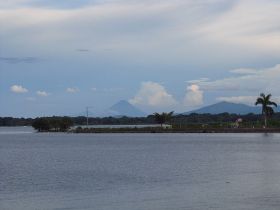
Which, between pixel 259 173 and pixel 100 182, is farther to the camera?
pixel 259 173

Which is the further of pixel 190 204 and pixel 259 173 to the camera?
pixel 259 173

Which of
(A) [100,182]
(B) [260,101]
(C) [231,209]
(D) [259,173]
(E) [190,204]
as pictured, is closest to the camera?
(C) [231,209]

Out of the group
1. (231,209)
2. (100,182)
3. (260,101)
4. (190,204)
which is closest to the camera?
(231,209)

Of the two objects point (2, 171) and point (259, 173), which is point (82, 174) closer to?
point (2, 171)

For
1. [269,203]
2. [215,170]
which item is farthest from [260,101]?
[269,203]

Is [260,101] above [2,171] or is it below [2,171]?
above

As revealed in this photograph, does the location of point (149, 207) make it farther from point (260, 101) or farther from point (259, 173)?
point (260, 101)

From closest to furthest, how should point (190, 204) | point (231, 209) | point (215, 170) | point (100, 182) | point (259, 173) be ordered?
point (231, 209) → point (190, 204) → point (100, 182) → point (259, 173) → point (215, 170)

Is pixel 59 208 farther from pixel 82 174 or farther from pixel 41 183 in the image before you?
pixel 82 174

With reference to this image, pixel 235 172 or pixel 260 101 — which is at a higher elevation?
pixel 260 101

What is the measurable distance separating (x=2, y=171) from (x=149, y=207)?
27355 mm

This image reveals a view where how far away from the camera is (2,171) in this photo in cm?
5247

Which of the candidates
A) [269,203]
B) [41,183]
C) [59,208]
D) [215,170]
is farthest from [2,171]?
[269,203]

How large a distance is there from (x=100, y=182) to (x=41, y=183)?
13.2 ft
